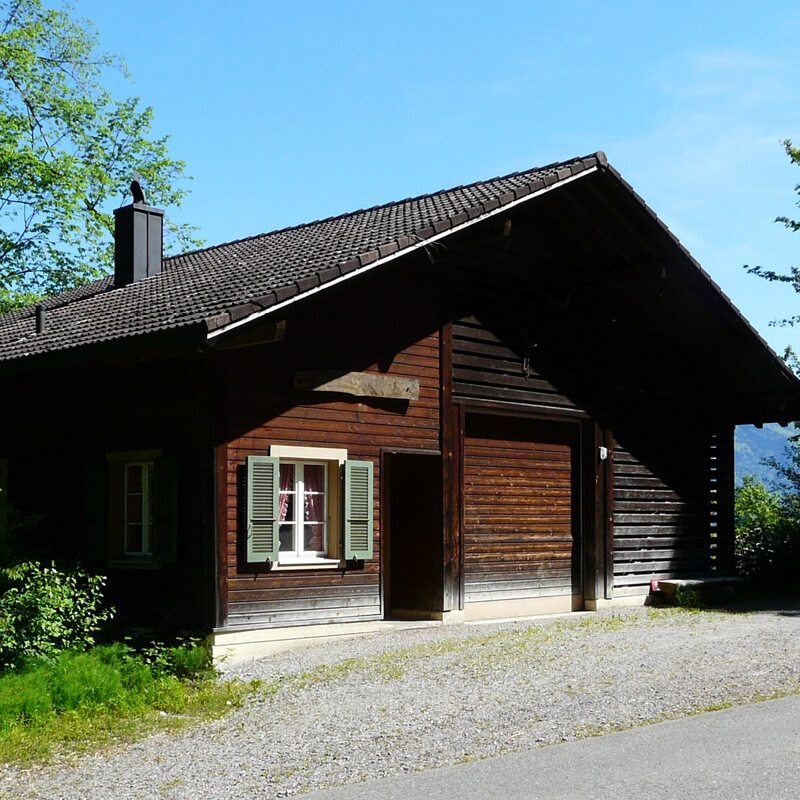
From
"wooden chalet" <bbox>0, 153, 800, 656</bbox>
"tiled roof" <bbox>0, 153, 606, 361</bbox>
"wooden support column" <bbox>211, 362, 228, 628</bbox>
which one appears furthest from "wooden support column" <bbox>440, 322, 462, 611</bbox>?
"wooden support column" <bbox>211, 362, 228, 628</bbox>

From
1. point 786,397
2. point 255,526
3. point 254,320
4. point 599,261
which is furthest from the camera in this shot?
point 786,397

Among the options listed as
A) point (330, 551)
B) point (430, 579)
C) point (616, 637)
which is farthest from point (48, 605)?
point (616, 637)

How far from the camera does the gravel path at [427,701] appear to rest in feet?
25.1

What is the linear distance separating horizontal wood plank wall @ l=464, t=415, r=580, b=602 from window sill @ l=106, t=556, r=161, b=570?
4.22m

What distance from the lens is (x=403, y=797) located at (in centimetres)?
674

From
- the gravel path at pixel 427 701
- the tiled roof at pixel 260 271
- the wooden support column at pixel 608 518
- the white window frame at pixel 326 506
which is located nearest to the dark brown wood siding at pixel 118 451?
the tiled roof at pixel 260 271

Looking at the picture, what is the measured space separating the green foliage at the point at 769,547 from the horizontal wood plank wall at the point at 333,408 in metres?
8.15

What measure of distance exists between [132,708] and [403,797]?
3747mm

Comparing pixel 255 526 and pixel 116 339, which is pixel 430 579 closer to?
pixel 255 526

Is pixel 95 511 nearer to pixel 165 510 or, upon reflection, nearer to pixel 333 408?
pixel 165 510

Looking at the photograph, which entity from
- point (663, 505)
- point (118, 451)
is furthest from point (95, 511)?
point (663, 505)

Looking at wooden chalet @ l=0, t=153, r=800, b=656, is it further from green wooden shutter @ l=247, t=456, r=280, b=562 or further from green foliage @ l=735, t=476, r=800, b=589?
green foliage @ l=735, t=476, r=800, b=589

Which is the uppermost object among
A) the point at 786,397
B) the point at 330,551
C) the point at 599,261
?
the point at 599,261

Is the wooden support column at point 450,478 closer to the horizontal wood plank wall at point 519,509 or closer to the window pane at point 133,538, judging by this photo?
the horizontal wood plank wall at point 519,509
